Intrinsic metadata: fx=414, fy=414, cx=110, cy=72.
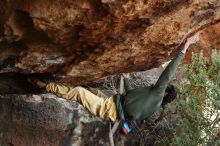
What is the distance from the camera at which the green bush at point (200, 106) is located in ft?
32.2

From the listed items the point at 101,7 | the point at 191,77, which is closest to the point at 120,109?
the point at 101,7

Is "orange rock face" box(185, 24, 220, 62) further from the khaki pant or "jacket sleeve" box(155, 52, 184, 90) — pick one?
"jacket sleeve" box(155, 52, 184, 90)

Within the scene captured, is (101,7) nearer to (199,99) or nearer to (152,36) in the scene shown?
(152,36)

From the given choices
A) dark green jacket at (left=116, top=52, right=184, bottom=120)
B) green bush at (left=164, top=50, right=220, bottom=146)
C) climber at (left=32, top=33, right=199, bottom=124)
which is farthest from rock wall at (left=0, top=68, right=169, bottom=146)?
dark green jacket at (left=116, top=52, right=184, bottom=120)

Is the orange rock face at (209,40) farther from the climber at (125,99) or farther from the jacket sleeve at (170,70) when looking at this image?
the jacket sleeve at (170,70)

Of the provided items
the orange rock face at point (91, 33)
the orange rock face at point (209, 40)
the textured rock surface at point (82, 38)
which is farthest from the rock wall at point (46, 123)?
the orange rock face at point (209, 40)

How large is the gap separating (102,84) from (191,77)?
2.23 metres

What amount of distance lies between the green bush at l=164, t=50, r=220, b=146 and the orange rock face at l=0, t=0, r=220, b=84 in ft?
10.2

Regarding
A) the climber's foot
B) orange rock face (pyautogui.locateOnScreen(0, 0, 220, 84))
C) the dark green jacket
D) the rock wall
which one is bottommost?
the rock wall

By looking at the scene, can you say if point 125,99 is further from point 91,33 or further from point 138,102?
point 91,33

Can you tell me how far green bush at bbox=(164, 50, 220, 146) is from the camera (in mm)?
9828

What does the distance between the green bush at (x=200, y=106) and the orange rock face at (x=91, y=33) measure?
3.12 metres

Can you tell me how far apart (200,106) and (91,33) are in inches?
208

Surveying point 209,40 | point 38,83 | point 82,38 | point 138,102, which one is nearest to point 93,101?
point 138,102
